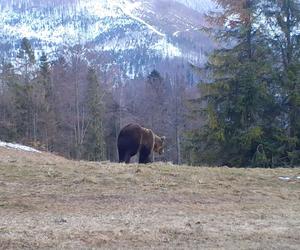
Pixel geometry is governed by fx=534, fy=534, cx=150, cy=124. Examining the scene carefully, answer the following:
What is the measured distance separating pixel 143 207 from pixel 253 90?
50.3 feet

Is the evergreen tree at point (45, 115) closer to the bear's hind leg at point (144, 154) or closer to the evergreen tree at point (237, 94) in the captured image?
the evergreen tree at point (237, 94)

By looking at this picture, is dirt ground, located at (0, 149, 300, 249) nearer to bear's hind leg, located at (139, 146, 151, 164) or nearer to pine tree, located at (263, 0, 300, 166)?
bear's hind leg, located at (139, 146, 151, 164)

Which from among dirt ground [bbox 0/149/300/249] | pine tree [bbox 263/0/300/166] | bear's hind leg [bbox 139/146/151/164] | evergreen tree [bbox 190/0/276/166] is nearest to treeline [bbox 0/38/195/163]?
evergreen tree [bbox 190/0/276/166]

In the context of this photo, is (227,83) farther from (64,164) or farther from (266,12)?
(64,164)

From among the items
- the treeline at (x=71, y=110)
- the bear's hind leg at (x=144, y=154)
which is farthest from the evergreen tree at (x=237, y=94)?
the treeline at (x=71, y=110)

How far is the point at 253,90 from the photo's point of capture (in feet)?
77.3

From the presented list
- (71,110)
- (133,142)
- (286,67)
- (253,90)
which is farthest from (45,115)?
(133,142)

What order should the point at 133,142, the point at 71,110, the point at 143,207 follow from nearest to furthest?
1. the point at 143,207
2. the point at 133,142
3. the point at 71,110

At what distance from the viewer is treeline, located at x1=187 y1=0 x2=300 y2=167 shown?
76.7ft

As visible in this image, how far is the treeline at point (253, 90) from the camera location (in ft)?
76.7

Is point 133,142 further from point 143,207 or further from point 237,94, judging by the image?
point 143,207

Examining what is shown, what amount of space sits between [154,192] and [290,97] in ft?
48.8

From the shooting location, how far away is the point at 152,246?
6.99 m

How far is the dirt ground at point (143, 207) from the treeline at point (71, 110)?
3317cm
